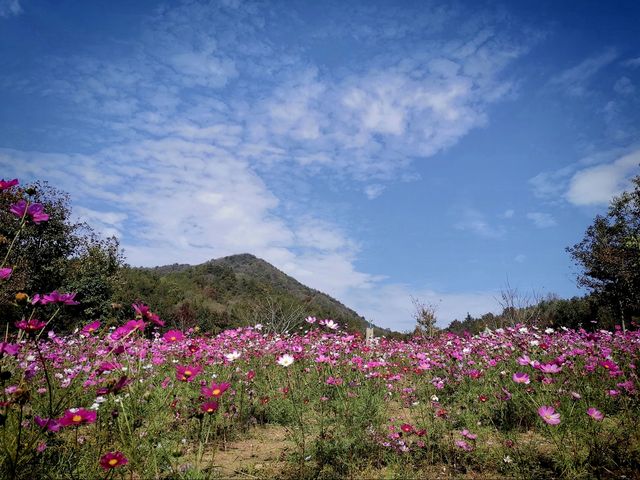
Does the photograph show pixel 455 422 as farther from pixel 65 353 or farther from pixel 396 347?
pixel 65 353

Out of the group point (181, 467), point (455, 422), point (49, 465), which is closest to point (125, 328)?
point (181, 467)

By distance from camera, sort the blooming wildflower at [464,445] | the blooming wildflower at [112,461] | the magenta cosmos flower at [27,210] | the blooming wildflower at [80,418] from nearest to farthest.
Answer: the blooming wildflower at [112,461] → the blooming wildflower at [80,418] → the magenta cosmos flower at [27,210] → the blooming wildflower at [464,445]

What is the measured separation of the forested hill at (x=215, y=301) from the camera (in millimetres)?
21547

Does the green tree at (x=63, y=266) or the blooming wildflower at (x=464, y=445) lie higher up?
the green tree at (x=63, y=266)

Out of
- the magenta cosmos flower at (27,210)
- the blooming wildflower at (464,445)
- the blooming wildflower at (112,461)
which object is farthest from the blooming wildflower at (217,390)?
the blooming wildflower at (464,445)

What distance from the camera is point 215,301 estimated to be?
151ft

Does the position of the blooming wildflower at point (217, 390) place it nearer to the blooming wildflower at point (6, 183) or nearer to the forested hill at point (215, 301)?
the blooming wildflower at point (6, 183)

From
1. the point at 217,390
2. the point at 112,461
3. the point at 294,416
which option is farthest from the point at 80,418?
the point at 294,416

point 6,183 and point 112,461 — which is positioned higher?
point 6,183

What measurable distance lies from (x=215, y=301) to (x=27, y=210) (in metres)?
45.8

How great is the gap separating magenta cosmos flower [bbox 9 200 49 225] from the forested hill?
1435 cm

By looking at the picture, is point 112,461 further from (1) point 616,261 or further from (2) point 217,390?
(1) point 616,261

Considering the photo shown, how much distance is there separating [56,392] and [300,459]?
9.35 ft

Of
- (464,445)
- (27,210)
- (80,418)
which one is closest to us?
(80,418)
